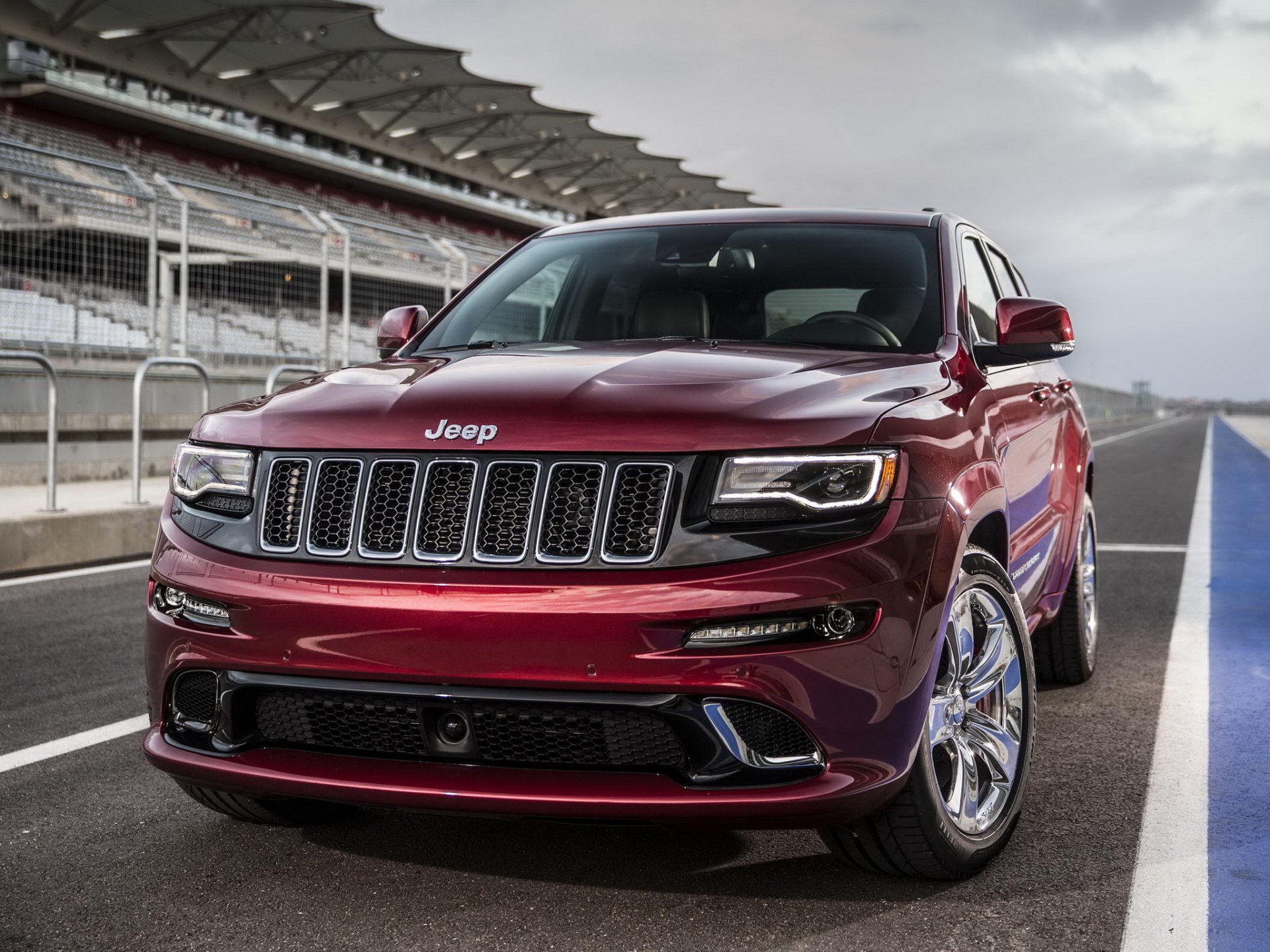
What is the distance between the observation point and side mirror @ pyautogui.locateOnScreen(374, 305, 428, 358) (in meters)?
4.53

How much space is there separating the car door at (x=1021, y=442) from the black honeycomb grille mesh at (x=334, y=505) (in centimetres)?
175

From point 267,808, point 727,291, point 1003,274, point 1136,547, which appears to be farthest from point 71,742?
point 1136,547

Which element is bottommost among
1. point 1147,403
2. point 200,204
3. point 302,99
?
point 1147,403

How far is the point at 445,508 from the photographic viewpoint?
2920mm

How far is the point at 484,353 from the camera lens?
3836 mm

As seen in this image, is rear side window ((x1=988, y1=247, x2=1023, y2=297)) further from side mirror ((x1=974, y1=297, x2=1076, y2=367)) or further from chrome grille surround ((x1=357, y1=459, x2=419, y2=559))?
chrome grille surround ((x1=357, y1=459, x2=419, y2=559))

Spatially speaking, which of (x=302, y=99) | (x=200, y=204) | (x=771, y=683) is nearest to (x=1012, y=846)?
(x=771, y=683)

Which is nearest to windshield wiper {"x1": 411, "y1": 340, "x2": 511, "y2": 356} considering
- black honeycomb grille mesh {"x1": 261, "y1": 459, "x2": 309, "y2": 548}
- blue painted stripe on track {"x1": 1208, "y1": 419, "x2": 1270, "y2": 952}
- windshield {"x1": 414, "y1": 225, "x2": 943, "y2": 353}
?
windshield {"x1": 414, "y1": 225, "x2": 943, "y2": 353}

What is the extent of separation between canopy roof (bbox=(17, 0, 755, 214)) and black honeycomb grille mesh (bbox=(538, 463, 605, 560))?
130 ft

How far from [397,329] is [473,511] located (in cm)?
178

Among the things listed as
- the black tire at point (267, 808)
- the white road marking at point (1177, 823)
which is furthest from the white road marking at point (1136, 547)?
the black tire at point (267, 808)

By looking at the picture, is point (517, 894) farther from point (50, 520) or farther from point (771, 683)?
point (50, 520)

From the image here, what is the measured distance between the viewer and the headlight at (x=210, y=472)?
125 inches

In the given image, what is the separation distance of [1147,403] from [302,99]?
314 ft
